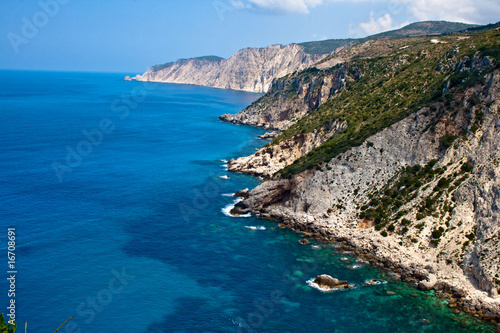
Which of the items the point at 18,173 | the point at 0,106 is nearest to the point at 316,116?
the point at 18,173

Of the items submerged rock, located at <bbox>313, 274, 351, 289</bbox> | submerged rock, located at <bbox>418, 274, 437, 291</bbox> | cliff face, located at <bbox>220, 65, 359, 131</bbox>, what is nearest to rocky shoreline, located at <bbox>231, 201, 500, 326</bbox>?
submerged rock, located at <bbox>418, 274, 437, 291</bbox>

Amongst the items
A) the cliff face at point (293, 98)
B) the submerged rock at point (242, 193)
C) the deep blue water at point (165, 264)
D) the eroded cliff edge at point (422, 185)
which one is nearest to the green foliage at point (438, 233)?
the eroded cliff edge at point (422, 185)

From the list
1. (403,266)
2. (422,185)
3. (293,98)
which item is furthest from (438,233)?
(293,98)

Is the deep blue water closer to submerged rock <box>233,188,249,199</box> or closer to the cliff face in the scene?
submerged rock <box>233,188,249,199</box>

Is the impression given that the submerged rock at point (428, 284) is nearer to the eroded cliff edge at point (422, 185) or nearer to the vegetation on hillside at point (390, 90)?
the eroded cliff edge at point (422, 185)

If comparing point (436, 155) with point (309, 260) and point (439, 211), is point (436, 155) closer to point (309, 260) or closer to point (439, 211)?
point (439, 211)

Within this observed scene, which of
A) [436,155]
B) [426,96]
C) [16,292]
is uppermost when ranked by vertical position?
[426,96]
